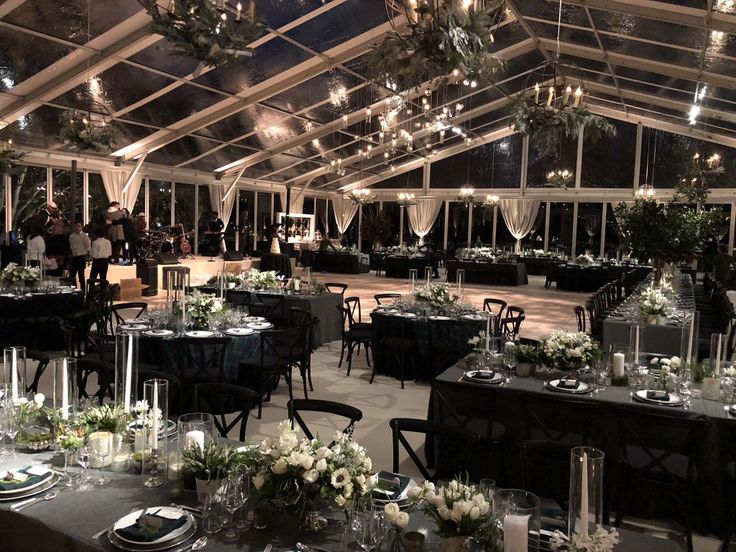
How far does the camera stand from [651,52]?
11.2 m

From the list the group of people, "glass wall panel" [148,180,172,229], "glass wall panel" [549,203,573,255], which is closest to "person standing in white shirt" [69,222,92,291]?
the group of people

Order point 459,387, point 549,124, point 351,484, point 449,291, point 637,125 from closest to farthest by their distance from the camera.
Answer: point 351,484
point 459,387
point 549,124
point 449,291
point 637,125

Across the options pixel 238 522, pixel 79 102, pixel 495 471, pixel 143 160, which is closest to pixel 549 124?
pixel 495 471

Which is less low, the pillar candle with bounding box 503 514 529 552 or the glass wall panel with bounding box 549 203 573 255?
the glass wall panel with bounding box 549 203 573 255

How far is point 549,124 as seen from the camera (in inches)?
209

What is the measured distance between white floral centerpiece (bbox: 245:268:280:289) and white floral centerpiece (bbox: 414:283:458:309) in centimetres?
247

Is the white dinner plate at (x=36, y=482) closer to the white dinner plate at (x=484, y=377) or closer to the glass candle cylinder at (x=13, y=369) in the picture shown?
the glass candle cylinder at (x=13, y=369)

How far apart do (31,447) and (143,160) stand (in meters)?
13.4

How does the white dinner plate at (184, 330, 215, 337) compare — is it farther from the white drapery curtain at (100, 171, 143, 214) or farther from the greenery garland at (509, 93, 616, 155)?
the white drapery curtain at (100, 171, 143, 214)

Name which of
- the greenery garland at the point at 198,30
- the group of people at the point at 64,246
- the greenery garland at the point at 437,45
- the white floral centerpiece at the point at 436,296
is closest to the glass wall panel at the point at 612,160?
the white floral centerpiece at the point at 436,296

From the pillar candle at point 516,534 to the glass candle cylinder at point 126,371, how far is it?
177cm

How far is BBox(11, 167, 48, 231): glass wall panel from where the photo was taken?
43.6 feet

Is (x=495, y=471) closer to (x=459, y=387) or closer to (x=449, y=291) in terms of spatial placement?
(x=459, y=387)

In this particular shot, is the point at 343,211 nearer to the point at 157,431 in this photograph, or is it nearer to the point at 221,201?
the point at 221,201
